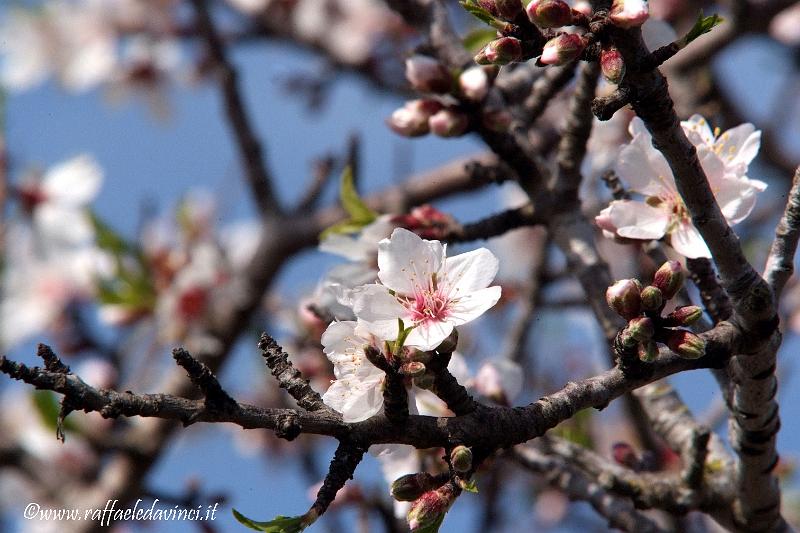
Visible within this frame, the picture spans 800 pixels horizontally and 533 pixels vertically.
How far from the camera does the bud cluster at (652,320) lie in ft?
4.43

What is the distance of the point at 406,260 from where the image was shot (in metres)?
1.52

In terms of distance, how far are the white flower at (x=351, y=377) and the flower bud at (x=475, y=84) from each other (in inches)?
31.1

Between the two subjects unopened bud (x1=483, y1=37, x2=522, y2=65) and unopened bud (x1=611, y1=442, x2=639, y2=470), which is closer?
unopened bud (x1=483, y1=37, x2=522, y2=65)

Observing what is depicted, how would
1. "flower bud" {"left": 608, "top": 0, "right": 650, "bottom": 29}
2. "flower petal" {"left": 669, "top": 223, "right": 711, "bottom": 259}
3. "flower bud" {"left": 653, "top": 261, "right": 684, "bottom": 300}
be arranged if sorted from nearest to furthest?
"flower bud" {"left": 608, "top": 0, "right": 650, "bottom": 29}
"flower bud" {"left": 653, "top": 261, "right": 684, "bottom": 300}
"flower petal" {"left": 669, "top": 223, "right": 711, "bottom": 259}

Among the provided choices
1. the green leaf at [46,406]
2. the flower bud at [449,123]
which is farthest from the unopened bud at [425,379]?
the green leaf at [46,406]

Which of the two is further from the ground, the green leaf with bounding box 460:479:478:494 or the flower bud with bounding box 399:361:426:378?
the flower bud with bounding box 399:361:426:378

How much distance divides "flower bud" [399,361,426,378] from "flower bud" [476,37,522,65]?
1.57 ft

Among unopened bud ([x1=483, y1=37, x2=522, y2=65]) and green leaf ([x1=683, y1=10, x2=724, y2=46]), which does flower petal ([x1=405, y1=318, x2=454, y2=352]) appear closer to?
unopened bud ([x1=483, y1=37, x2=522, y2=65])

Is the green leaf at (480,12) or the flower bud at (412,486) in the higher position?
the green leaf at (480,12)

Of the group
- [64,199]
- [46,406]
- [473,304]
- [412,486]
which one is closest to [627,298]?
[473,304]

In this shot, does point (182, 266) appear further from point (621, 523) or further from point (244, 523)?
point (244, 523)

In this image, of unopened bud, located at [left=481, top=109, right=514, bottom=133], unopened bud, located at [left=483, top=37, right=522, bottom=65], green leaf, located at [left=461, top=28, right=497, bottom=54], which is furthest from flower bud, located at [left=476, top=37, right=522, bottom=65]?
green leaf, located at [left=461, top=28, right=497, bottom=54]

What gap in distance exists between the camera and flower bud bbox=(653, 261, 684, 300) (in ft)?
4.75

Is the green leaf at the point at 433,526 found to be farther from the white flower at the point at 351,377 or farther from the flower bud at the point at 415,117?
the flower bud at the point at 415,117
